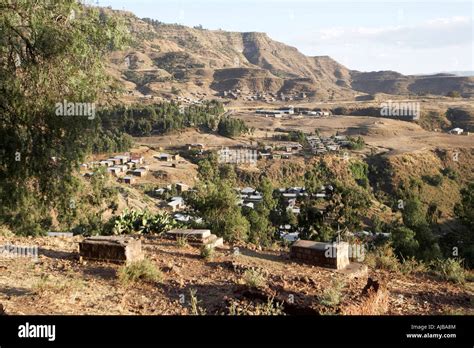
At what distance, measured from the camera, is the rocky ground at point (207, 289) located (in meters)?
7.13

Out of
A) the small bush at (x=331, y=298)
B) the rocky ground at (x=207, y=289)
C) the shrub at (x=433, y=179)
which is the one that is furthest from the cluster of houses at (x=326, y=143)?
the small bush at (x=331, y=298)

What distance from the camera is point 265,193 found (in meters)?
38.9

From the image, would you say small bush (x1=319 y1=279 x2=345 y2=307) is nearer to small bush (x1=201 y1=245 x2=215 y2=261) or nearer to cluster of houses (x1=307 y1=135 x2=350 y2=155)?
small bush (x1=201 y1=245 x2=215 y2=261)

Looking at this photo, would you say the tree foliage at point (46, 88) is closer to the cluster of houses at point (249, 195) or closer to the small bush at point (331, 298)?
the small bush at point (331, 298)

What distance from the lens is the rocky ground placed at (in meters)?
7.13

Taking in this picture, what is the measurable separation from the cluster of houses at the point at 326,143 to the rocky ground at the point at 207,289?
5846cm

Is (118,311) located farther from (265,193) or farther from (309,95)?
(309,95)

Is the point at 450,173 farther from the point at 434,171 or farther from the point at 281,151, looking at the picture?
the point at 281,151

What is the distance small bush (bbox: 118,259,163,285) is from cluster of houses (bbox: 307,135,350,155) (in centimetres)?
6041

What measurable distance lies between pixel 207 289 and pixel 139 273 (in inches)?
53.5

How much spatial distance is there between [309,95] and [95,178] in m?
137

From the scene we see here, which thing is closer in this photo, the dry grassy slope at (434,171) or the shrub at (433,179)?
the dry grassy slope at (434,171)

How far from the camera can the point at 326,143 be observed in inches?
2916

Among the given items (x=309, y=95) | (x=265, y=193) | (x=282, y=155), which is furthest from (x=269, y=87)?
(x=265, y=193)
